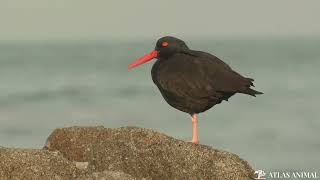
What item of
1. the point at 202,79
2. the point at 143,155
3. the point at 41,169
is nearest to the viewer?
the point at 41,169

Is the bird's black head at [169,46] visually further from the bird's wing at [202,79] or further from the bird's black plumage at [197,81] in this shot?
the bird's wing at [202,79]

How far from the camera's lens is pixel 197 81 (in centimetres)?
1064

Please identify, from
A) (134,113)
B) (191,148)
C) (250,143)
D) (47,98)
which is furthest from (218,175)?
(47,98)

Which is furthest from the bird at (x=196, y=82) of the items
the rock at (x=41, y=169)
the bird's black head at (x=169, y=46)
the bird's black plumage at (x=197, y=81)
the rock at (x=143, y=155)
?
the rock at (x=41, y=169)

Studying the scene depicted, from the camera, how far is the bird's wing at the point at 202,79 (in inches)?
414

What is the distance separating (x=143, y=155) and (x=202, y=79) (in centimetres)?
241

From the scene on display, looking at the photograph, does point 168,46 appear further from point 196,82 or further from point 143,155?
Result: point 143,155

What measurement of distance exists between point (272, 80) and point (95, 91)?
53.8 ft

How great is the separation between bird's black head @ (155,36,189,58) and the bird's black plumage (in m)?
0.40

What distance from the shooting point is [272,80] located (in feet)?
210

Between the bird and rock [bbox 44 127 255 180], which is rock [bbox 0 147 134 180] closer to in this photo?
rock [bbox 44 127 255 180]

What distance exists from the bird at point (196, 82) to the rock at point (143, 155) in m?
1.53

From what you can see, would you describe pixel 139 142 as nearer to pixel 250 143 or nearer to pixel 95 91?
pixel 250 143

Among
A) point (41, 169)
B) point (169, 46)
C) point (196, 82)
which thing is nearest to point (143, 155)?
point (41, 169)
